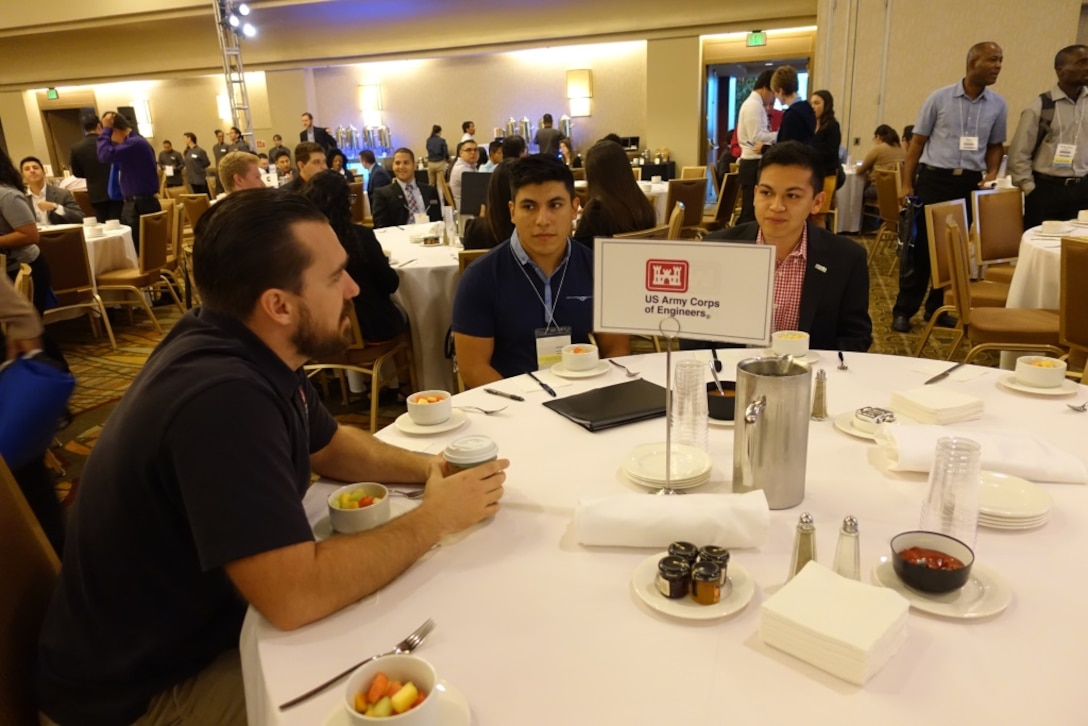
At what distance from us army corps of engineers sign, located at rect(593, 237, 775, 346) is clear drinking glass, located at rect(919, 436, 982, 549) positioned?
0.34 m

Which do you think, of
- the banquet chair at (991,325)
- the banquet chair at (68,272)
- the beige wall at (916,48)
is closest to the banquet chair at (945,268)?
the banquet chair at (991,325)

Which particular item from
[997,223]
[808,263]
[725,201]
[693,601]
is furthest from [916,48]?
[693,601]

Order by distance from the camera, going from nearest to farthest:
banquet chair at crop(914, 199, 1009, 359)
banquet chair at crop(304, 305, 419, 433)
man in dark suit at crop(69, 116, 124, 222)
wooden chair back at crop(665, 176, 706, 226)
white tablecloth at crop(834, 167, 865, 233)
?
1. banquet chair at crop(304, 305, 419, 433)
2. banquet chair at crop(914, 199, 1009, 359)
3. wooden chair back at crop(665, 176, 706, 226)
4. man in dark suit at crop(69, 116, 124, 222)
5. white tablecloth at crop(834, 167, 865, 233)

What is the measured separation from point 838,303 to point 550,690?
1848 mm

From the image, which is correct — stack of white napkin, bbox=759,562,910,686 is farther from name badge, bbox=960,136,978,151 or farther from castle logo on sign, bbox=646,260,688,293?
name badge, bbox=960,136,978,151

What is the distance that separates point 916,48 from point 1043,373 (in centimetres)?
883

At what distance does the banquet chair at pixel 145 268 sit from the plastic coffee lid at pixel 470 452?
15.8 feet

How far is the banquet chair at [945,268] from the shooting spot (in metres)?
3.60

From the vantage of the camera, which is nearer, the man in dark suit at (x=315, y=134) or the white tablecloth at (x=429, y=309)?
the white tablecloth at (x=429, y=309)

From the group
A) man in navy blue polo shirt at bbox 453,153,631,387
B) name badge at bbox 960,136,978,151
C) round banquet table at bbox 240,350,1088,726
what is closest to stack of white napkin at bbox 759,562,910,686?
round banquet table at bbox 240,350,1088,726

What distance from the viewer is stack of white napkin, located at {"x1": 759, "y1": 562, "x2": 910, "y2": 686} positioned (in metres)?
0.81

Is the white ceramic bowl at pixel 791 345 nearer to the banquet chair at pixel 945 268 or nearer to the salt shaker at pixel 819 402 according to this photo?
the salt shaker at pixel 819 402

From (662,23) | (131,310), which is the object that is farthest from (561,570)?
(662,23)

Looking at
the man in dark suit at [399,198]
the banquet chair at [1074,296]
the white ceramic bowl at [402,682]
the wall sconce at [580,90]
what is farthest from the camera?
the wall sconce at [580,90]
